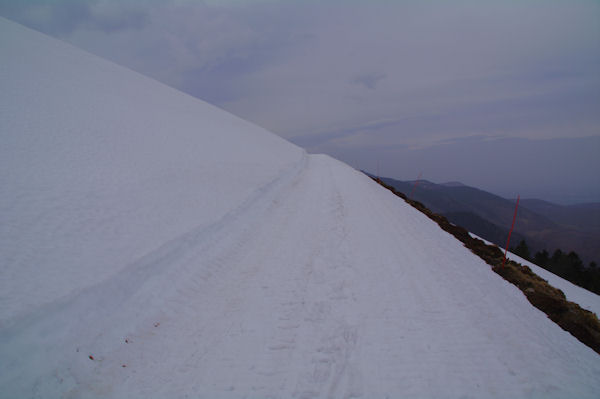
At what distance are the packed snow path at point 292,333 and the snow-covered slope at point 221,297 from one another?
0.08 ft

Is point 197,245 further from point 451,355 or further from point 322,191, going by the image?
point 322,191

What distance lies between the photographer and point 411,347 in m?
4.50

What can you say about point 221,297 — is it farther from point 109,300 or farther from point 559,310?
point 559,310

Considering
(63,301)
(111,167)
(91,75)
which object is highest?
(91,75)

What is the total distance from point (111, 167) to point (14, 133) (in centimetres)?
284

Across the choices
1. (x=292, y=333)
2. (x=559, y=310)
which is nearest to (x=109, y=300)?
(x=292, y=333)

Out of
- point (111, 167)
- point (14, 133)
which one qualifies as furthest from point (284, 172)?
point (14, 133)

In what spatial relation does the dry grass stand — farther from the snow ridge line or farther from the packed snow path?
the snow ridge line

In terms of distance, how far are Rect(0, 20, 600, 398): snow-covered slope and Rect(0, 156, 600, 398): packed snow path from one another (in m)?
0.02

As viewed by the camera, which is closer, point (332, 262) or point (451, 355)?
point (451, 355)

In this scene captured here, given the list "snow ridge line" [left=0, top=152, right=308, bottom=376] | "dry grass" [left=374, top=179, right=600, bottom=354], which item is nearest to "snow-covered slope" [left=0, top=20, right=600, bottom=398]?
A: "snow ridge line" [left=0, top=152, right=308, bottom=376]

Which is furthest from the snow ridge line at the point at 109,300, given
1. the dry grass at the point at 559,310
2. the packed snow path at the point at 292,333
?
the dry grass at the point at 559,310

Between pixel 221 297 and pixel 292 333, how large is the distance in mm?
1881

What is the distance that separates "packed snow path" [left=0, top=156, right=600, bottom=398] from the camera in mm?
3842
